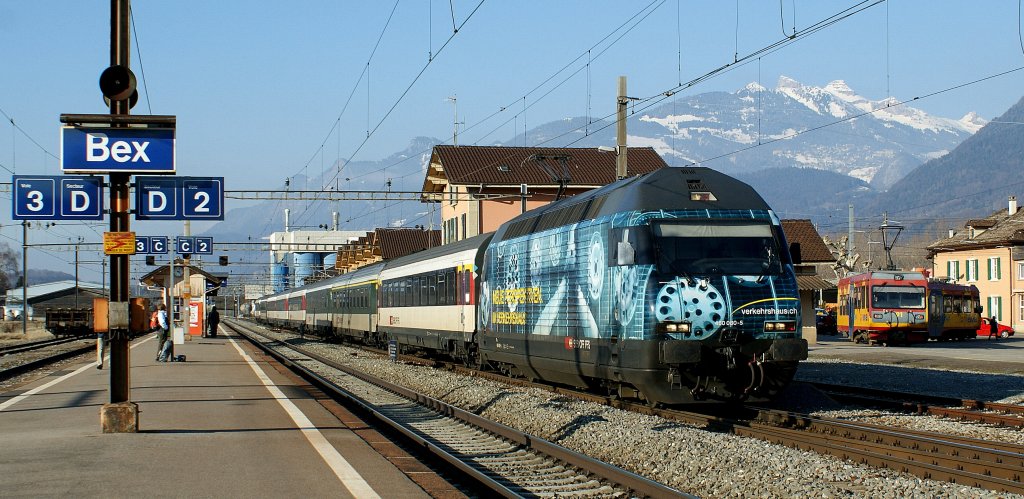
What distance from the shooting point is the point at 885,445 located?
1266 centimetres

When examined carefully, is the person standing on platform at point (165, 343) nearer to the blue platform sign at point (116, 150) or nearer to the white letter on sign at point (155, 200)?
the white letter on sign at point (155, 200)

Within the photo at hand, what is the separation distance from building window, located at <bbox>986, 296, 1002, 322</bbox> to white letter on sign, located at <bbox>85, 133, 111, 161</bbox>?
219 ft

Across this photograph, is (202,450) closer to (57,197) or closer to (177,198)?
(177,198)

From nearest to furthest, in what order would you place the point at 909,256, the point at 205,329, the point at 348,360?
the point at 348,360 → the point at 205,329 → the point at 909,256

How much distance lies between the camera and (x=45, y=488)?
9352mm

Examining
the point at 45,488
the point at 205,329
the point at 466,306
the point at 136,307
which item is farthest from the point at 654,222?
the point at 205,329

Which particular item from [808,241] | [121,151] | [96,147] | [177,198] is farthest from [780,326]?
[808,241]

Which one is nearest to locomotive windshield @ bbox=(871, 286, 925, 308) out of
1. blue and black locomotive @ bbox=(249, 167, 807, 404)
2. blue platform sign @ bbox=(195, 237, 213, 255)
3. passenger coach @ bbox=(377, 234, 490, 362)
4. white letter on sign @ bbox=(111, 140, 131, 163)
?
passenger coach @ bbox=(377, 234, 490, 362)

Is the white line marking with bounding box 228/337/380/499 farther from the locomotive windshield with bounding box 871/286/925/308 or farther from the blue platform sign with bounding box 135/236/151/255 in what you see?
the locomotive windshield with bounding box 871/286/925/308

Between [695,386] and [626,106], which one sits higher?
[626,106]

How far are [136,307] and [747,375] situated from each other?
809 cm

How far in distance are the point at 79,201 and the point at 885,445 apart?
10.5 m

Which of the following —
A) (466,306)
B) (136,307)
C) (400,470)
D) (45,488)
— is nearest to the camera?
(45,488)

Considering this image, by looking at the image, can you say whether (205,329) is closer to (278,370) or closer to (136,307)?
(278,370)
